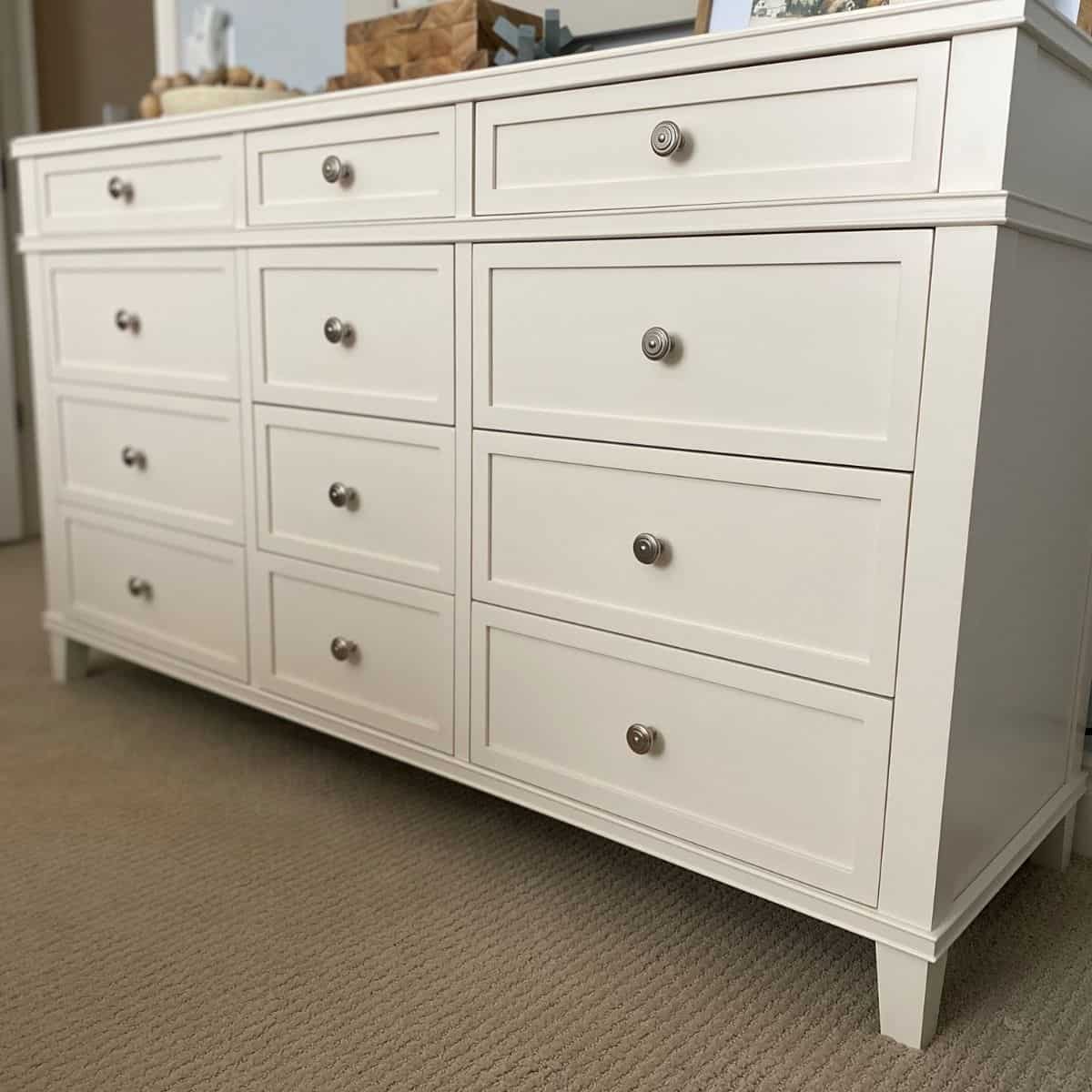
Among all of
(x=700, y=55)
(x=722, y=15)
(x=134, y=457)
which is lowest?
(x=134, y=457)

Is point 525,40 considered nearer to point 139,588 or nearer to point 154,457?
point 154,457

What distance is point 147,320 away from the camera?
190cm

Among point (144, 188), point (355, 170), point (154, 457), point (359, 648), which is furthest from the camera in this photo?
point (154, 457)

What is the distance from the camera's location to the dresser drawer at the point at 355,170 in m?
1.45

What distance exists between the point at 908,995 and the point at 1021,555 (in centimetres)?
48

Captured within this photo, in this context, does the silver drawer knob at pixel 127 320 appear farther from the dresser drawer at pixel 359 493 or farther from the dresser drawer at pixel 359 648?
the dresser drawer at pixel 359 648

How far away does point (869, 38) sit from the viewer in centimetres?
Answer: 108

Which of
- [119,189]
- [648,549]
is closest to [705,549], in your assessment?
[648,549]

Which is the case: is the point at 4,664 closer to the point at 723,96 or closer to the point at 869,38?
the point at 723,96

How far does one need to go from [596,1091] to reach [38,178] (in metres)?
1.77

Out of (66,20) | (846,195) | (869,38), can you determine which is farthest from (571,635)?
(66,20)

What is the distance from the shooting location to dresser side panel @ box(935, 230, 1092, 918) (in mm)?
1122

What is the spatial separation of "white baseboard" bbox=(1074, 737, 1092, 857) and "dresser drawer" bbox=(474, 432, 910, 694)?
61 cm

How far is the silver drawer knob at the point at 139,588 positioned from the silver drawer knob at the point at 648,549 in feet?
3.49
